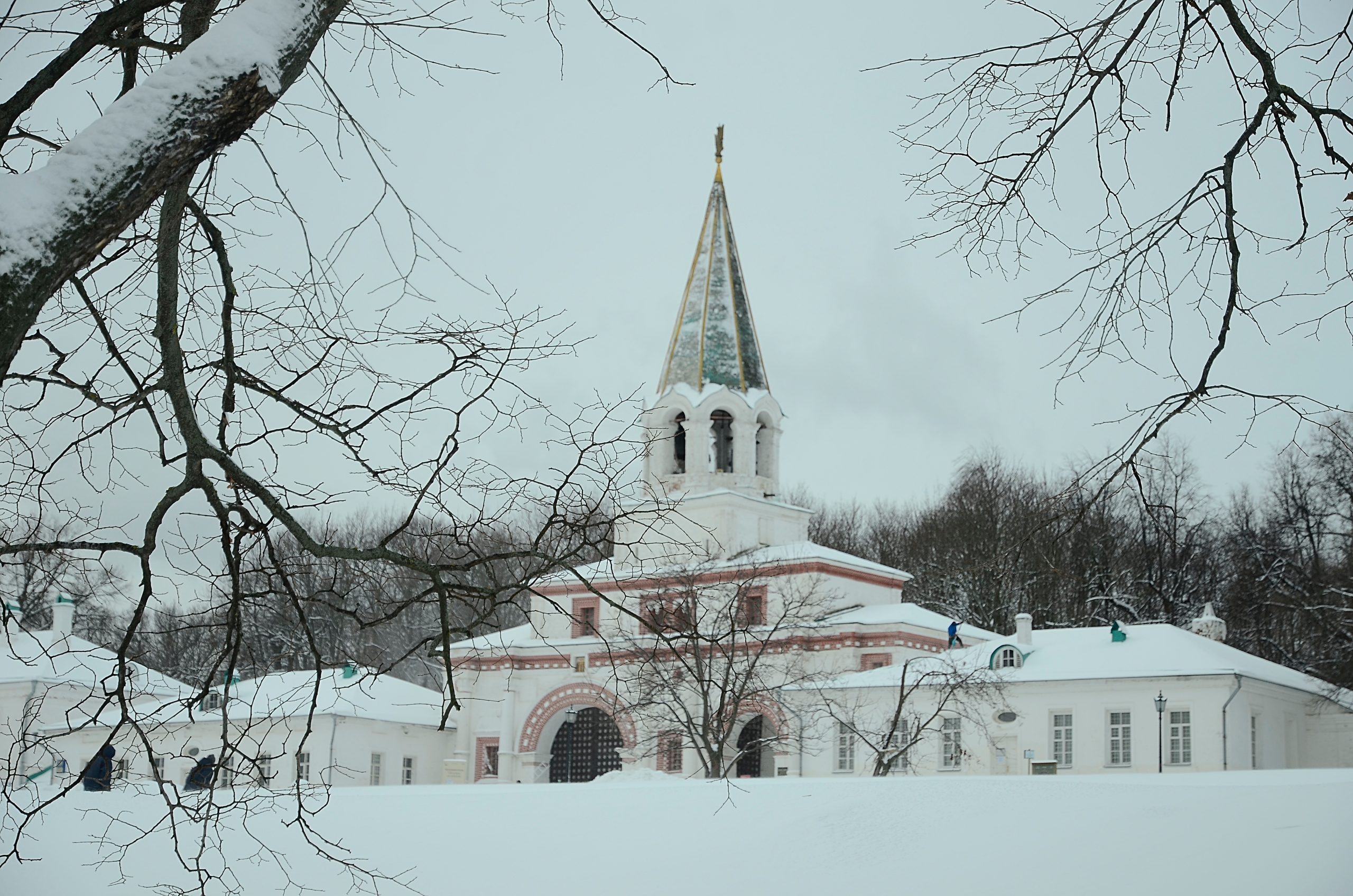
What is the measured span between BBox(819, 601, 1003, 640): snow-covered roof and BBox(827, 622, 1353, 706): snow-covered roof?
1.37m

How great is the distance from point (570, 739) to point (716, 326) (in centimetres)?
1198

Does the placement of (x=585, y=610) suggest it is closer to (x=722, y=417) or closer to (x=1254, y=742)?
(x=722, y=417)

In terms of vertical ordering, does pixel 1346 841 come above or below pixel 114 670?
below

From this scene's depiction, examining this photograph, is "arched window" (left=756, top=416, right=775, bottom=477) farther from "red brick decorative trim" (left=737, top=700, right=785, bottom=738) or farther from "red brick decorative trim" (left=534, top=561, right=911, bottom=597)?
"red brick decorative trim" (left=737, top=700, right=785, bottom=738)

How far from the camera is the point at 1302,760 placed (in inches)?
1281

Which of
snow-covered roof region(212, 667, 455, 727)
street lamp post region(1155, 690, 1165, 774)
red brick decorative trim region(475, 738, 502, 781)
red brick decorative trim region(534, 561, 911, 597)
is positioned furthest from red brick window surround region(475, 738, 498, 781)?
street lamp post region(1155, 690, 1165, 774)

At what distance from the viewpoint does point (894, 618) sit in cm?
3503

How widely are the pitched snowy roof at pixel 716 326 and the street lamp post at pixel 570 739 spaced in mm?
9166

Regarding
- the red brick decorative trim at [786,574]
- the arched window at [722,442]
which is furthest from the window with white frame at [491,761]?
the arched window at [722,442]

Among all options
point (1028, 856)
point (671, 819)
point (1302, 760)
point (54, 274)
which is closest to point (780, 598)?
point (1302, 760)

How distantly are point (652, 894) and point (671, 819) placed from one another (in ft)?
7.20

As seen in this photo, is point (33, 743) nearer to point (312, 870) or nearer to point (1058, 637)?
point (312, 870)

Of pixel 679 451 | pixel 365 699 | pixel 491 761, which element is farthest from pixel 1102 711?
pixel 365 699

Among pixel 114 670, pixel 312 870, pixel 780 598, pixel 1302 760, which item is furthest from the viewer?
pixel 780 598
